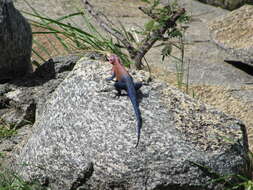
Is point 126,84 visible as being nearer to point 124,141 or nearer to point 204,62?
point 124,141

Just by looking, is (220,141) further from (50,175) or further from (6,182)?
(6,182)

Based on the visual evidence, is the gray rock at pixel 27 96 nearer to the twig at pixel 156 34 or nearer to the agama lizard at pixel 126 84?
the twig at pixel 156 34

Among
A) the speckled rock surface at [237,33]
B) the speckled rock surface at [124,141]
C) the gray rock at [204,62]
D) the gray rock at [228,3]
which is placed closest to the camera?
the speckled rock surface at [124,141]

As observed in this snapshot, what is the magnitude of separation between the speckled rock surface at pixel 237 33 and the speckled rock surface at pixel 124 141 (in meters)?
2.35

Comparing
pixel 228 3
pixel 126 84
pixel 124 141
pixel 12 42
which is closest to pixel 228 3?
pixel 228 3

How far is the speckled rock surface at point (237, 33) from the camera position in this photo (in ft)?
20.2

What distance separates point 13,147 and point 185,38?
329 centimetres

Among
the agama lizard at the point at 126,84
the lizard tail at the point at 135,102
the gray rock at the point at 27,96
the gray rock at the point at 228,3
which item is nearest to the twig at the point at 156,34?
the gray rock at the point at 27,96

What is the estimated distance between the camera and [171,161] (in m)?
3.54

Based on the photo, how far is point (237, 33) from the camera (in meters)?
6.55

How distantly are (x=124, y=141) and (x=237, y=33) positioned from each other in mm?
3308

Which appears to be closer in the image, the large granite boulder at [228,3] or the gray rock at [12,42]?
the gray rock at [12,42]

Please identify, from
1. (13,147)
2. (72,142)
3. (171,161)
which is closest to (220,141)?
(171,161)

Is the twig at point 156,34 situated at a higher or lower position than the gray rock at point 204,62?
higher
